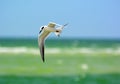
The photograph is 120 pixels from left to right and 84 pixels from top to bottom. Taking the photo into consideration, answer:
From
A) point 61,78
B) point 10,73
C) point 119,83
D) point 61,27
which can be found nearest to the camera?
point 61,27

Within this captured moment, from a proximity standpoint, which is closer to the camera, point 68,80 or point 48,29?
point 48,29

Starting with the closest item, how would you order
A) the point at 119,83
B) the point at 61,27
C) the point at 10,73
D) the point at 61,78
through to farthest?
1. the point at 61,27
2. the point at 119,83
3. the point at 61,78
4. the point at 10,73

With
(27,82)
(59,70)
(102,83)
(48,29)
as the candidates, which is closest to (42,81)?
(27,82)

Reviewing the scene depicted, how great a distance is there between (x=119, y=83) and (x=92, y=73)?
2.85 meters

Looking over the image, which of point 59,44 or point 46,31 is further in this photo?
point 59,44

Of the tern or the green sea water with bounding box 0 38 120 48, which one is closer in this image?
the tern

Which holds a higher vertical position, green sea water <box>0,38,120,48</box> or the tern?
the tern

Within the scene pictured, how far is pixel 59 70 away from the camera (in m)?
19.5

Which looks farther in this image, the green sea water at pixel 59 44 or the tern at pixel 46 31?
the green sea water at pixel 59 44

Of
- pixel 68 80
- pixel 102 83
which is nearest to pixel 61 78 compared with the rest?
pixel 68 80

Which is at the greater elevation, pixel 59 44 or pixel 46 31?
pixel 46 31

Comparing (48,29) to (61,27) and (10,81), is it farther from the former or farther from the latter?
(10,81)

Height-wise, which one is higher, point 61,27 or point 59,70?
point 61,27

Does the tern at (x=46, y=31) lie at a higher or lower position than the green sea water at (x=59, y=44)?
higher
